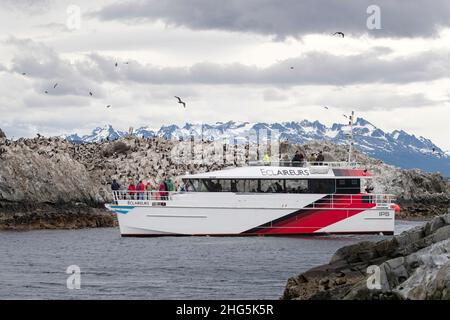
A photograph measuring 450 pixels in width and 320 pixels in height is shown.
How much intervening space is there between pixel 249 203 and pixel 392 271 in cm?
2693

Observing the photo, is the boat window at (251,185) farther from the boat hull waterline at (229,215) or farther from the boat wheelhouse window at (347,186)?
the boat wheelhouse window at (347,186)

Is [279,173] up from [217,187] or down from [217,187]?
up

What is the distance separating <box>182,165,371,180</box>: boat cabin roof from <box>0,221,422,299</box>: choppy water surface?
3.19 metres

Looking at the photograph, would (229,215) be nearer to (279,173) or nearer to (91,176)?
(279,173)

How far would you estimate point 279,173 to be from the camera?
46.9 m

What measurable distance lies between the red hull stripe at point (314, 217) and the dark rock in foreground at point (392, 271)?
20253 millimetres

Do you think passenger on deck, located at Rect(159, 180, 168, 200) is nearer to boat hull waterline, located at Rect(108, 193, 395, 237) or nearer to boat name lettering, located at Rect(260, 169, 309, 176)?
boat hull waterline, located at Rect(108, 193, 395, 237)

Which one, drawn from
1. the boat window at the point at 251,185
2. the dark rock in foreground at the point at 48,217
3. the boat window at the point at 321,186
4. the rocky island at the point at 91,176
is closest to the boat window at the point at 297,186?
the boat window at the point at 321,186

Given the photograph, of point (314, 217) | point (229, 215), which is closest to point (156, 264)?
point (229, 215)

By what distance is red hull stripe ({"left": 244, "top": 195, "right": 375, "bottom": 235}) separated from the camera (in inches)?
1878

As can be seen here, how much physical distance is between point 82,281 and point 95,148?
170 ft

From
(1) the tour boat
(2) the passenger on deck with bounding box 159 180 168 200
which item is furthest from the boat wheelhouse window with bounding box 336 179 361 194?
(2) the passenger on deck with bounding box 159 180 168 200

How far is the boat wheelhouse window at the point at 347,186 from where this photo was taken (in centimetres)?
4812

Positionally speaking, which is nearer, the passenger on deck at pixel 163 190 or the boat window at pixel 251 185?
the passenger on deck at pixel 163 190
